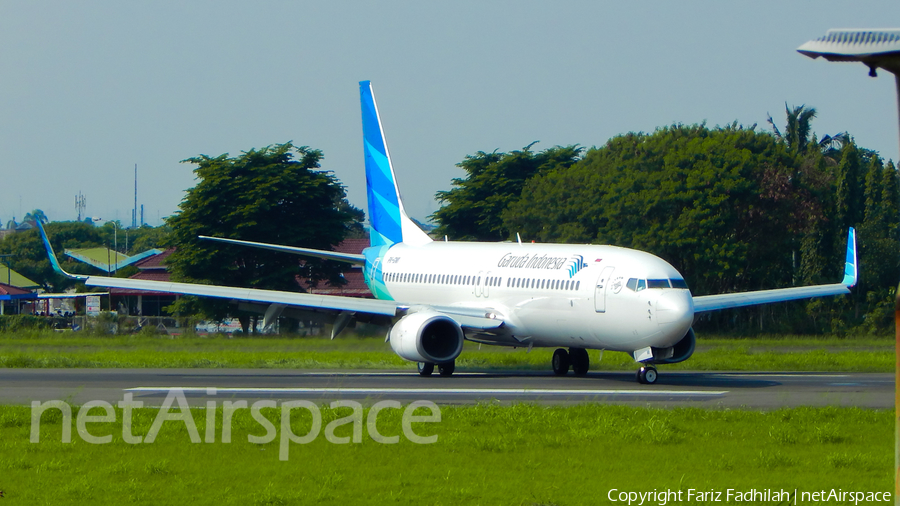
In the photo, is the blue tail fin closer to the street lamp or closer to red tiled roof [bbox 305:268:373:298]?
the street lamp

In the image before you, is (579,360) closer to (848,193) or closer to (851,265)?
(851,265)

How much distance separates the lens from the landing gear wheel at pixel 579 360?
26062mm

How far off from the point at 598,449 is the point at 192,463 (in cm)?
472

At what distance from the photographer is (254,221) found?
187 feet

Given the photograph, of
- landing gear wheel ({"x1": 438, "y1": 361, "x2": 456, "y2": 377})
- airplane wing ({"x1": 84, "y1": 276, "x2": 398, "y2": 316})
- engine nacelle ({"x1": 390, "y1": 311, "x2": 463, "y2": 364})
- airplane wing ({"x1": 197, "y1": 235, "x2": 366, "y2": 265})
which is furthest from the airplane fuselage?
airplane wing ({"x1": 84, "y1": 276, "x2": 398, "y2": 316})

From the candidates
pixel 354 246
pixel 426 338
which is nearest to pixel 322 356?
pixel 426 338

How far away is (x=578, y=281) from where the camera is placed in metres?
23.3

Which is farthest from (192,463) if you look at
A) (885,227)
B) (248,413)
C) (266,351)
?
(885,227)

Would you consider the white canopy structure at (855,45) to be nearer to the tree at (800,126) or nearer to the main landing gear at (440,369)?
the main landing gear at (440,369)

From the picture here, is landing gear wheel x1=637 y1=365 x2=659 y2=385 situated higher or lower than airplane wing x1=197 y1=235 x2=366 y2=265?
lower

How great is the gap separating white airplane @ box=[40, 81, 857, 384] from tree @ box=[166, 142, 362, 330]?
24634 mm

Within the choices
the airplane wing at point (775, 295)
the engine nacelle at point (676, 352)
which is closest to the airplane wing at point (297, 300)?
the engine nacelle at point (676, 352)

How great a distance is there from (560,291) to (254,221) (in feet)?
118

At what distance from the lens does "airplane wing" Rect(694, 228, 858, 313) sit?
25.2 meters
